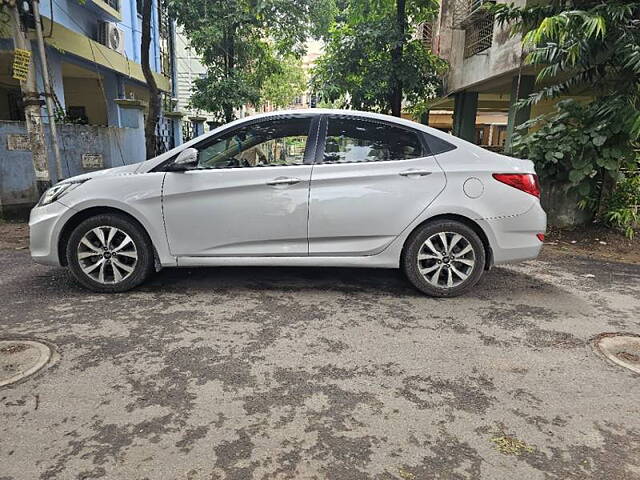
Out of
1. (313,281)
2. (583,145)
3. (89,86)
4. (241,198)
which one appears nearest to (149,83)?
(241,198)

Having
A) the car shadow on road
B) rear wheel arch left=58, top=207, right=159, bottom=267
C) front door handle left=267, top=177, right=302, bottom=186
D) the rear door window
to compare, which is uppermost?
the rear door window

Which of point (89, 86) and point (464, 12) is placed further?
point (89, 86)

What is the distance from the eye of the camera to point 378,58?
32.0 feet

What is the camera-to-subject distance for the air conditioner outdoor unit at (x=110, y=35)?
11320 mm

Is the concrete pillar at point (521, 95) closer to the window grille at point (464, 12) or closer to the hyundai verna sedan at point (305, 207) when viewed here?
the window grille at point (464, 12)

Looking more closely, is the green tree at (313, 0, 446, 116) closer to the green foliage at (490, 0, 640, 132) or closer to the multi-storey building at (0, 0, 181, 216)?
the green foliage at (490, 0, 640, 132)

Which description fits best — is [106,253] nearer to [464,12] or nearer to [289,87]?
[464,12]

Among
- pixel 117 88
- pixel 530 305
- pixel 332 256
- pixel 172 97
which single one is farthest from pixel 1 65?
pixel 530 305

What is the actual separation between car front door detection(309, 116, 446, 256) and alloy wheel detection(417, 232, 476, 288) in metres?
0.31

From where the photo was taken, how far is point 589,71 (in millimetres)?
6156

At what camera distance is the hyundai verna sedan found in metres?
3.87

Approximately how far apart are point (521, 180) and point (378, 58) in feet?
22.3

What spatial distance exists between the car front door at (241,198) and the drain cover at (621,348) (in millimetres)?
2405

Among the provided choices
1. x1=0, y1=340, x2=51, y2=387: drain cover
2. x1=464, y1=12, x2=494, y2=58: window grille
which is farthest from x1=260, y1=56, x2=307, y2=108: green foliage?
x1=0, y1=340, x2=51, y2=387: drain cover
